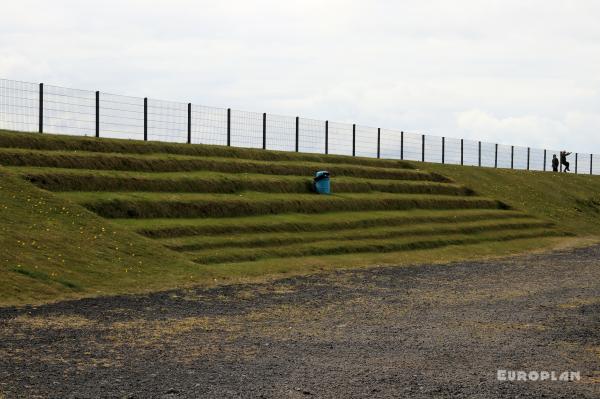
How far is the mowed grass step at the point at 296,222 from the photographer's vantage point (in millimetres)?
26672

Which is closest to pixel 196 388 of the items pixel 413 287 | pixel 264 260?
pixel 413 287

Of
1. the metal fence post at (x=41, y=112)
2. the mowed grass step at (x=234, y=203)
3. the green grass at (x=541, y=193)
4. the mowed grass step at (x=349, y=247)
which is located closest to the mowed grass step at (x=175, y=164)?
the mowed grass step at (x=234, y=203)

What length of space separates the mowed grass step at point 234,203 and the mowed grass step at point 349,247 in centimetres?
362

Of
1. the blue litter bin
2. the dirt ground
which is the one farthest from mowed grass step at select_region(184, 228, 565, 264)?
the blue litter bin

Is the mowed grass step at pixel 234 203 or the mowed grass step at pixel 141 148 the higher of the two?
the mowed grass step at pixel 141 148

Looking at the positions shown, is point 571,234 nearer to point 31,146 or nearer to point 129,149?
point 129,149

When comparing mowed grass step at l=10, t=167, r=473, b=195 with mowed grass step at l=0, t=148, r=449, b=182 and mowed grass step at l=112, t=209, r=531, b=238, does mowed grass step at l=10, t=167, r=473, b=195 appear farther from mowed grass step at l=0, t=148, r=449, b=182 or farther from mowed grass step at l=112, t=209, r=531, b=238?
mowed grass step at l=112, t=209, r=531, b=238

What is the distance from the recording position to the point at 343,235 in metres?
31.6

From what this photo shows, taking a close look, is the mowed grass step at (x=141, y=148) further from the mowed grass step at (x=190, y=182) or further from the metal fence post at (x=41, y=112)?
the mowed grass step at (x=190, y=182)

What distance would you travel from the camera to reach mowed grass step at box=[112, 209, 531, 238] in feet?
87.5

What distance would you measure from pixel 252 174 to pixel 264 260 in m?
11.4

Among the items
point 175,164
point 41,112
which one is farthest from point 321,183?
point 41,112

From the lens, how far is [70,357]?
12.3 m

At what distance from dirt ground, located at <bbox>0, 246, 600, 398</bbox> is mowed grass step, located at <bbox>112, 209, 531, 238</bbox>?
21.3 ft
